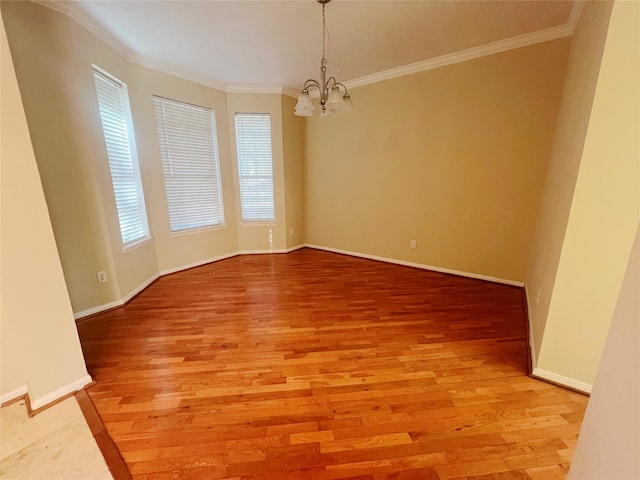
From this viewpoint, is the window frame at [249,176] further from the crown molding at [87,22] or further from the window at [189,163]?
the crown molding at [87,22]

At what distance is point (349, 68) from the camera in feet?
11.3

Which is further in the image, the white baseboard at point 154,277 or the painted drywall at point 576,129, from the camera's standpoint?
the white baseboard at point 154,277

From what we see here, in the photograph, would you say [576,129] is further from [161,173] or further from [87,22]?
[161,173]

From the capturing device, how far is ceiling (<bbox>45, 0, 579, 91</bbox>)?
2.18 m

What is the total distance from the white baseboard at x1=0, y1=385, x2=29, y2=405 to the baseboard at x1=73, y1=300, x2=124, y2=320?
1002mm

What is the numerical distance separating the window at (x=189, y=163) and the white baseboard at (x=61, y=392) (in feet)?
7.63

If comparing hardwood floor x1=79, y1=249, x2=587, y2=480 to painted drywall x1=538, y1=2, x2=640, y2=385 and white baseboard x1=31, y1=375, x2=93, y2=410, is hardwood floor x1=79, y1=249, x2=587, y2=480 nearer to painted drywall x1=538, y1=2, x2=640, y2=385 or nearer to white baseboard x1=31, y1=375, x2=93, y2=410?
white baseboard x1=31, y1=375, x2=93, y2=410

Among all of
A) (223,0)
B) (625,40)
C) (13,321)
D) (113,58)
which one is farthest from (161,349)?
(625,40)

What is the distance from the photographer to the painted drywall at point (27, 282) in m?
1.28

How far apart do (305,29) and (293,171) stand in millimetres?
2248

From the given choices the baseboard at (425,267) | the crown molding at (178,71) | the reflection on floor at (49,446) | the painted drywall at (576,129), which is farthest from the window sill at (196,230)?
the painted drywall at (576,129)

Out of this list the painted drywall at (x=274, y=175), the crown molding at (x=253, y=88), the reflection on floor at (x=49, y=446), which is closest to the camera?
the reflection on floor at (x=49, y=446)

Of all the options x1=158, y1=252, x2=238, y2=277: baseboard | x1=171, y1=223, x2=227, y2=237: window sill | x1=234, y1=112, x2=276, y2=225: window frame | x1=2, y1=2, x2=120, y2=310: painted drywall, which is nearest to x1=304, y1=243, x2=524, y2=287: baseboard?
x1=234, y1=112, x2=276, y2=225: window frame

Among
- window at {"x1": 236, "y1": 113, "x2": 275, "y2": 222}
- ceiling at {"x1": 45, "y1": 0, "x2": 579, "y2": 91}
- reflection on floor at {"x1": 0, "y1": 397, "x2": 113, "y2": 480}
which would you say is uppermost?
ceiling at {"x1": 45, "y1": 0, "x2": 579, "y2": 91}
